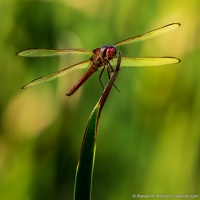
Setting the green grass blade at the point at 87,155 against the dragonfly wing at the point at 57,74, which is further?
the dragonfly wing at the point at 57,74

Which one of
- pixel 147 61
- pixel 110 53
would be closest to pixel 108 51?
pixel 110 53

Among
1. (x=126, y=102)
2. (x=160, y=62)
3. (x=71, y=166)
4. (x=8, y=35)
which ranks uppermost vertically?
(x=8, y=35)

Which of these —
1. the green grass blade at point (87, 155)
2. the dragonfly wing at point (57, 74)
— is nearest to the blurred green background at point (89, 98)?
the dragonfly wing at point (57, 74)

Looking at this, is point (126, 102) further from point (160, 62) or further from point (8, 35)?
point (8, 35)

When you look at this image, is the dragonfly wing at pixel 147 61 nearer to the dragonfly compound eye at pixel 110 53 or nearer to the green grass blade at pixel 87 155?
the dragonfly compound eye at pixel 110 53

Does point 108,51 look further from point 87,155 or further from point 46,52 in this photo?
point 87,155

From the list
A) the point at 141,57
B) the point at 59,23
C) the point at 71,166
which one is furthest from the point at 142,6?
the point at 71,166

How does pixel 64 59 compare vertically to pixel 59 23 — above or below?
below
